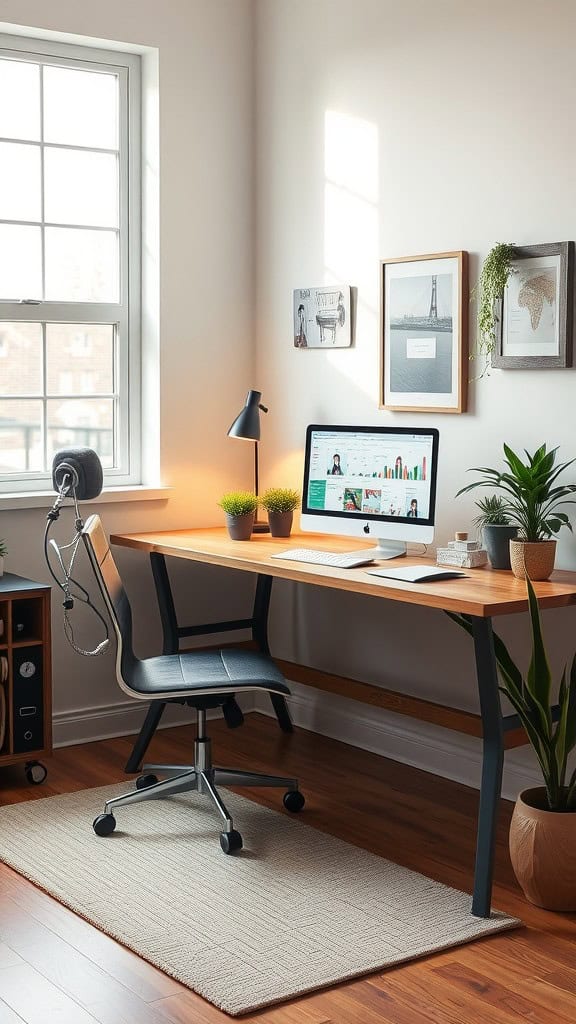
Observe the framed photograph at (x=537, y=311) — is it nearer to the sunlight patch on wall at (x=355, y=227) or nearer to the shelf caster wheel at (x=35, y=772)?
the sunlight patch on wall at (x=355, y=227)

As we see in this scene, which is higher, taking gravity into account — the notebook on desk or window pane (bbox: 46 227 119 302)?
window pane (bbox: 46 227 119 302)

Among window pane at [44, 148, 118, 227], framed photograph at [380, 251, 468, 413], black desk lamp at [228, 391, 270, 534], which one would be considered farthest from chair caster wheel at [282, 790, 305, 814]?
window pane at [44, 148, 118, 227]

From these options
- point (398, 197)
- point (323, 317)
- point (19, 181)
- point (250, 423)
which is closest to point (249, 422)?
point (250, 423)

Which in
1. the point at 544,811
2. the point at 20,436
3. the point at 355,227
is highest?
the point at 355,227

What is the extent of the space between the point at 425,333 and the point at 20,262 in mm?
1471

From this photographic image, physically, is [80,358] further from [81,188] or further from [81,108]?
[81,108]

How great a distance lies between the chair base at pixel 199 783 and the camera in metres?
3.48

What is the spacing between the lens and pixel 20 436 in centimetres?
437

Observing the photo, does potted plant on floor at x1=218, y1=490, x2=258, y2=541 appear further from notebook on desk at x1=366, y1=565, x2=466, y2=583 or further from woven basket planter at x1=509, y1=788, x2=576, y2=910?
woven basket planter at x1=509, y1=788, x2=576, y2=910

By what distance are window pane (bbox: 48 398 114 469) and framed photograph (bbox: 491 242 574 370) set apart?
1.58 metres

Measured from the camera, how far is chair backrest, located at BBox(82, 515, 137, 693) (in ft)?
11.0

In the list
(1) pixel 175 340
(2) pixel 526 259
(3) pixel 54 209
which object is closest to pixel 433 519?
(2) pixel 526 259

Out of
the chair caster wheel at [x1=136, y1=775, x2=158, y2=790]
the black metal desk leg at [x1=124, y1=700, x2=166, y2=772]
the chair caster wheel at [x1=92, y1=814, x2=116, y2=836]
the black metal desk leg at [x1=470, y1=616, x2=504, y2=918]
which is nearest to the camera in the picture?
the black metal desk leg at [x1=470, y1=616, x2=504, y2=918]

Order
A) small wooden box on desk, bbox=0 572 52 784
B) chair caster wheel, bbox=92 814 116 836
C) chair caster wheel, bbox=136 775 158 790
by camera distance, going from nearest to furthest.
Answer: chair caster wheel, bbox=92 814 116 836 < chair caster wheel, bbox=136 775 158 790 < small wooden box on desk, bbox=0 572 52 784
